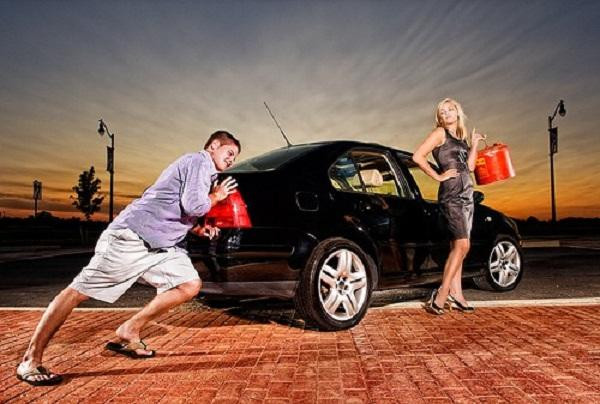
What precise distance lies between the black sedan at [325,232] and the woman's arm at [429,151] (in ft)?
0.89

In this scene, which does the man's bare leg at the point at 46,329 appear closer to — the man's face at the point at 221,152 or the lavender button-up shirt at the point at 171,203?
the lavender button-up shirt at the point at 171,203

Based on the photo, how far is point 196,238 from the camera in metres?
3.94

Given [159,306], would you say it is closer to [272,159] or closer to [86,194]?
[272,159]

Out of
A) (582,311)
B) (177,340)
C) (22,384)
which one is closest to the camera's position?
(22,384)

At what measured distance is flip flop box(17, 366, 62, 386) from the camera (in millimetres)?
2979

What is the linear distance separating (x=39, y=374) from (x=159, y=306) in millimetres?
779

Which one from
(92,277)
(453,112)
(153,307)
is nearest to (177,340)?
(153,307)

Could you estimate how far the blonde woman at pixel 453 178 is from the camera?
5.11 metres

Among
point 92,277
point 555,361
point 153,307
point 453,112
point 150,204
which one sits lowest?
point 555,361

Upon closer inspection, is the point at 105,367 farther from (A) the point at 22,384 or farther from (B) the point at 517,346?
(B) the point at 517,346

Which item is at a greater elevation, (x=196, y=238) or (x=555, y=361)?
(x=196, y=238)

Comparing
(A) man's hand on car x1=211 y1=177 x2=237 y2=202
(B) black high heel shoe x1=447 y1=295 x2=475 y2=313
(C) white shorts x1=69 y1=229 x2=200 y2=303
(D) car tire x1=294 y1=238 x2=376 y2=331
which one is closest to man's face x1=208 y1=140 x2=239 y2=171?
(A) man's hand on car x1=211 y1=177 x2=237 y2=202

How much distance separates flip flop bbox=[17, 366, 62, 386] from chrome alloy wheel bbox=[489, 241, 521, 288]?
16.0ft

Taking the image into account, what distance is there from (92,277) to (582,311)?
4.35m
